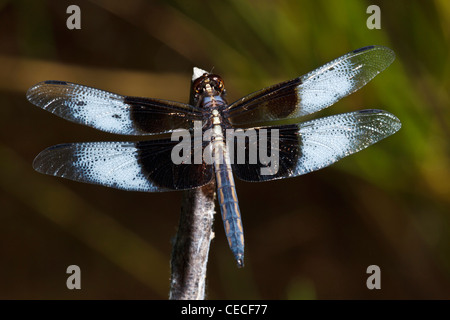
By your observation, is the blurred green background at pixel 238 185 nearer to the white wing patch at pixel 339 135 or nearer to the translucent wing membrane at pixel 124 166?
the white wing patch at pixel 339 135

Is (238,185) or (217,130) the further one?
(238,185)

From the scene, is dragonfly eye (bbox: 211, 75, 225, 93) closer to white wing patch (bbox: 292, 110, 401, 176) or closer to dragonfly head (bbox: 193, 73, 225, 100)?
dragonfly head (bbox: 193, 73, 225, 100)

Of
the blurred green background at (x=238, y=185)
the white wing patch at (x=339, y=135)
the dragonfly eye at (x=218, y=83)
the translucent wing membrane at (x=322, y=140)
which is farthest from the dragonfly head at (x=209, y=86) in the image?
the blurred green background at (x=238, y=185)

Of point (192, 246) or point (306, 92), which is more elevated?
point (306, 92)

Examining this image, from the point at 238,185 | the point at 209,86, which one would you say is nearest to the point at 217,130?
the point at 209,86

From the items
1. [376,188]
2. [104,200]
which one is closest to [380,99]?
[376,188]

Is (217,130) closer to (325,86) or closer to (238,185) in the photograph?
(325,86)

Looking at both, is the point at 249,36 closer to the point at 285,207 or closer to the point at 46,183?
the point at 285,207
